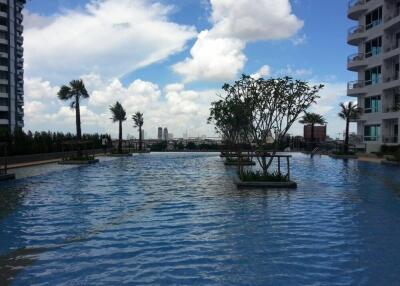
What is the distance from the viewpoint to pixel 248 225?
11.3 m

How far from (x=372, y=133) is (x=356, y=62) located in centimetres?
942

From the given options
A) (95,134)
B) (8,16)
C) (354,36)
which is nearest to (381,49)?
(354,36)

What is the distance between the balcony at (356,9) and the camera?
63003 mm

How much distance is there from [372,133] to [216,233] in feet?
178

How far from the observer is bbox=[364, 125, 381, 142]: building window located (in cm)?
5884

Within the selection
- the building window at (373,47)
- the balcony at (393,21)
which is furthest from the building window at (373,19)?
the balcony at (393,21)

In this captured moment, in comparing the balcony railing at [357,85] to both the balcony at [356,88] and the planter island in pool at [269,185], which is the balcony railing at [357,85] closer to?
the balcony at [356,88]

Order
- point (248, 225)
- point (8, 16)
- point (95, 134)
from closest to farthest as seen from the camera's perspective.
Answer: point (248, 225) → point (95, 134) → point (8, 16)

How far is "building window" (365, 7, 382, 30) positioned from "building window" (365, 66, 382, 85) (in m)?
5.44

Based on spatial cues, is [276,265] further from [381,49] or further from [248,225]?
[381,49]

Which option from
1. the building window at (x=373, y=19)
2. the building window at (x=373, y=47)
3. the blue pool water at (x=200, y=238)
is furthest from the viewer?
the building window at (x=373, y=19)

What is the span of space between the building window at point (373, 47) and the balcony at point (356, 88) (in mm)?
3569

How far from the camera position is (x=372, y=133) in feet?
199

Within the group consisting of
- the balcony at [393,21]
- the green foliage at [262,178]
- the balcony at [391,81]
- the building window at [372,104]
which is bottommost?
the green foliage at [262,178]
